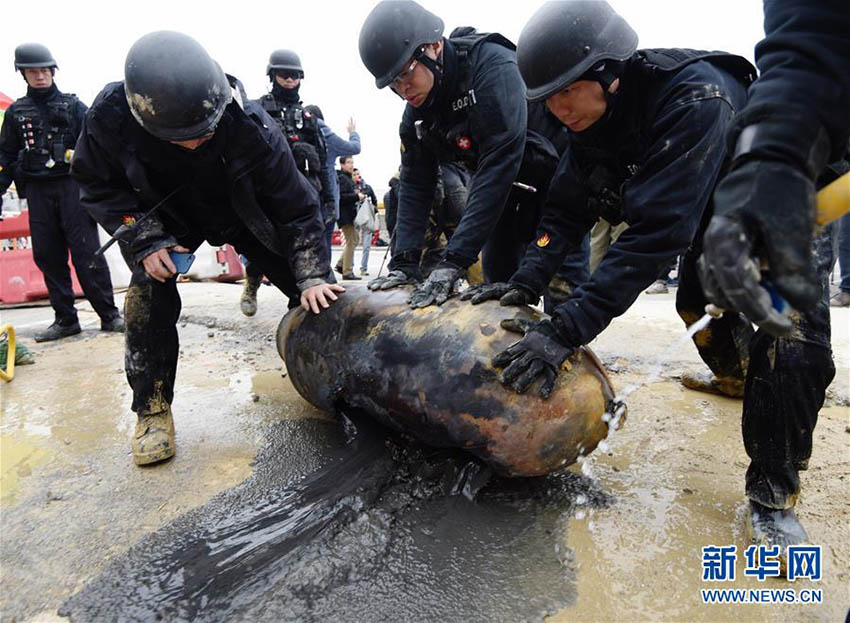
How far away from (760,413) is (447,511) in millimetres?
1051

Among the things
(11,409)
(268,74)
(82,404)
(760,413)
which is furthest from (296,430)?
(268,74)

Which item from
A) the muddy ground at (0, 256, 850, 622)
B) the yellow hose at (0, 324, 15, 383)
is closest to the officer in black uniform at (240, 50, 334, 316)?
the muddy ground at (0, 256, 850, 622)

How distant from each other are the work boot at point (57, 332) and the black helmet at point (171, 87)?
3.23 m

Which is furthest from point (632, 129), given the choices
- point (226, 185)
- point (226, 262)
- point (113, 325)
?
point (226, 262)

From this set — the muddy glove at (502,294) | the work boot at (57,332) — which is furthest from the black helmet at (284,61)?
the muddy glove at (502,294)

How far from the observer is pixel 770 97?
992mm

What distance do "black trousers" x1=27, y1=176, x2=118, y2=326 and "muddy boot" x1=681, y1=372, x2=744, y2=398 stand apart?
15.0 feet

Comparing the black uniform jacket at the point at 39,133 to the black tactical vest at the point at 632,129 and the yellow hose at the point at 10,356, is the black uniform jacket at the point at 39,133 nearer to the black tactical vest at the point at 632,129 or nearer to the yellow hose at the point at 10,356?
the yellow hose at the point at 10,356

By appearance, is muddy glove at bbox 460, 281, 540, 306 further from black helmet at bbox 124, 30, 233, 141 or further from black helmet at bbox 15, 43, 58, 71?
black helmet at bbox 15, 43, 58, 71

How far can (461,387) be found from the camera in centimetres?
181

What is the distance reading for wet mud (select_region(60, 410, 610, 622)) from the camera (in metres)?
1.46

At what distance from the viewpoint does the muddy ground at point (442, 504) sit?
1.47 meters

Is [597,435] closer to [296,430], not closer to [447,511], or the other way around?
[447,511]

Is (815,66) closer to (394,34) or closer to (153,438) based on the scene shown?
(394,34)
